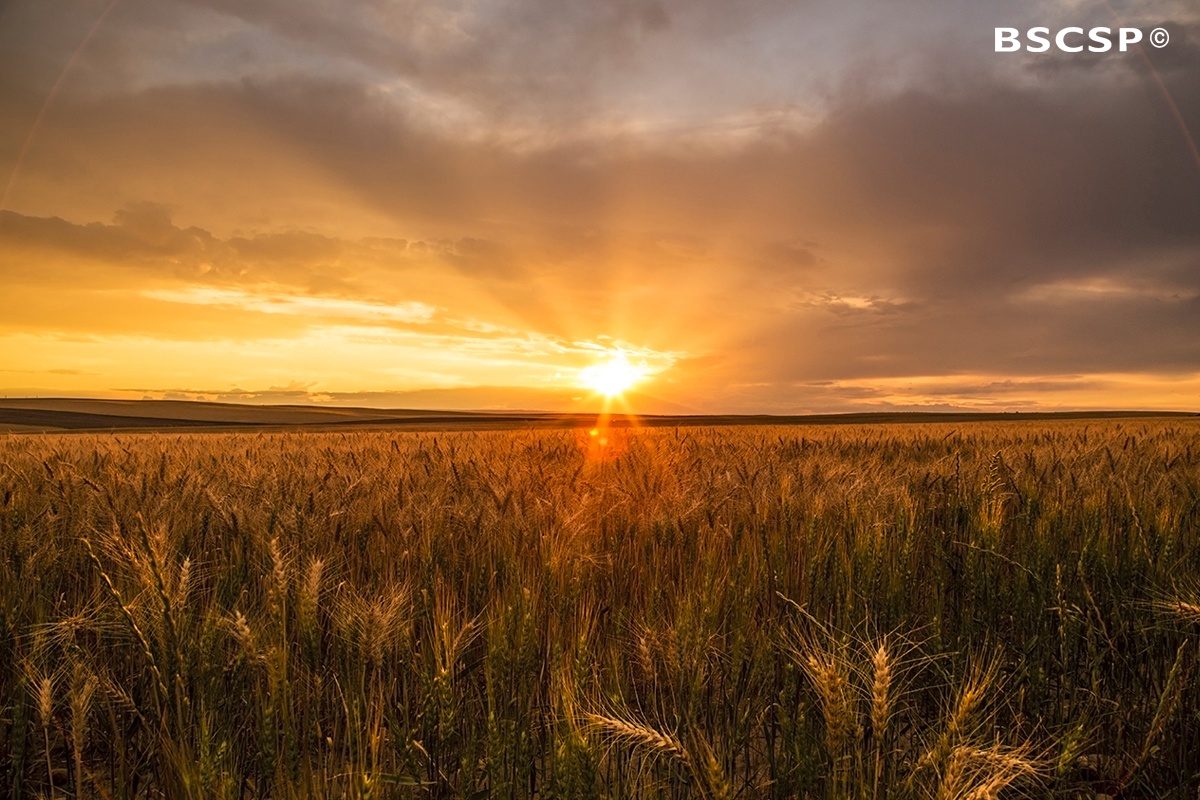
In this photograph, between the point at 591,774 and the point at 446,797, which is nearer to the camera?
the point at 591,774

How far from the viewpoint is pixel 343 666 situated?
216 cm

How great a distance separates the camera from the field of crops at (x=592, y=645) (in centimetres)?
149

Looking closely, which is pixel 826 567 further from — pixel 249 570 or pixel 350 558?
pixel 249 570

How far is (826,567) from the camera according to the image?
9.18 feet

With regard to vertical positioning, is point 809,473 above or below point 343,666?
above

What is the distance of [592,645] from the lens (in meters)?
2.35

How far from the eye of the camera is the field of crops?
58.8 inches

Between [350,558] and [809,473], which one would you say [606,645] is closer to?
[350,558]

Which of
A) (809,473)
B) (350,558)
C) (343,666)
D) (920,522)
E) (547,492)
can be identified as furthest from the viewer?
(809,473)

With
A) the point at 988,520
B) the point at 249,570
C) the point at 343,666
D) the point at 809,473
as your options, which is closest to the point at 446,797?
the point at 343,666

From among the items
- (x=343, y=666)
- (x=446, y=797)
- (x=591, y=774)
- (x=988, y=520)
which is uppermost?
(x=988, y=520)

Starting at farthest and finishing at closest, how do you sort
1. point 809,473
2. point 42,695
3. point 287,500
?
point 809,473 < point 287,500 < point 42,695

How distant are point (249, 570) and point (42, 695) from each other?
1.54 metres

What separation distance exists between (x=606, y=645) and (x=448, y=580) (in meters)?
0.85
